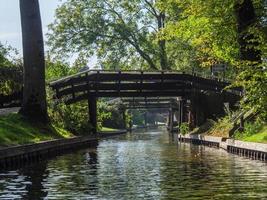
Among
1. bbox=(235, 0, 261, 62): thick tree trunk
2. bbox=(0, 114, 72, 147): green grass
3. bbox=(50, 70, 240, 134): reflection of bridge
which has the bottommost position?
bbox=(0, 114, 72, 147): green grass

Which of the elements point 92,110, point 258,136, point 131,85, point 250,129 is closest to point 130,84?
point 131,85

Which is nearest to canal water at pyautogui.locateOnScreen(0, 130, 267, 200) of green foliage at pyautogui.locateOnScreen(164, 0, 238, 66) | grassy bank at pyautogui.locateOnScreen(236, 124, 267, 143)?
grassy bank at pyautogui.locateOnScreen(236, 124, 267, 143)

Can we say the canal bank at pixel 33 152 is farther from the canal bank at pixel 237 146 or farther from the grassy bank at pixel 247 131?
the grassy bank at pixel 247 131

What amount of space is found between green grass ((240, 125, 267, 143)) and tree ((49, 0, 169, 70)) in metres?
34.8

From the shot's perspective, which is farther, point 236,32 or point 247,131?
point 236,32

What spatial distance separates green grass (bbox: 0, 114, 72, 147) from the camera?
30845 mm

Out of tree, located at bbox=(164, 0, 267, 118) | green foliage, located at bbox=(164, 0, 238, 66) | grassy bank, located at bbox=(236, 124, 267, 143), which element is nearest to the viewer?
tree, located at bbox=(164, 0, 267, 118)

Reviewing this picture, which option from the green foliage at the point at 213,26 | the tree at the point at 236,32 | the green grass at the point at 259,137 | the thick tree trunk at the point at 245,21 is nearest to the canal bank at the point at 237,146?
the green grass at the point at 259,137

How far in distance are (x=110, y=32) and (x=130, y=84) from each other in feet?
48.4

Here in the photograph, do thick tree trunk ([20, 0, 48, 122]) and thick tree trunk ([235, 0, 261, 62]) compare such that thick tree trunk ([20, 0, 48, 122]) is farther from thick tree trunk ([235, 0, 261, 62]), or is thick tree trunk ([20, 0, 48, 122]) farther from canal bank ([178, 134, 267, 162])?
thick tree trunk ([235, 0, 261, 62])

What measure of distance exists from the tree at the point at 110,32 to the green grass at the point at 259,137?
34.8 metres

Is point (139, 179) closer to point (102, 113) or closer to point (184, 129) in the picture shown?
point (184, 129)

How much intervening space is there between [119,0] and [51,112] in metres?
28.6

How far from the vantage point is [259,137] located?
33.6 m
